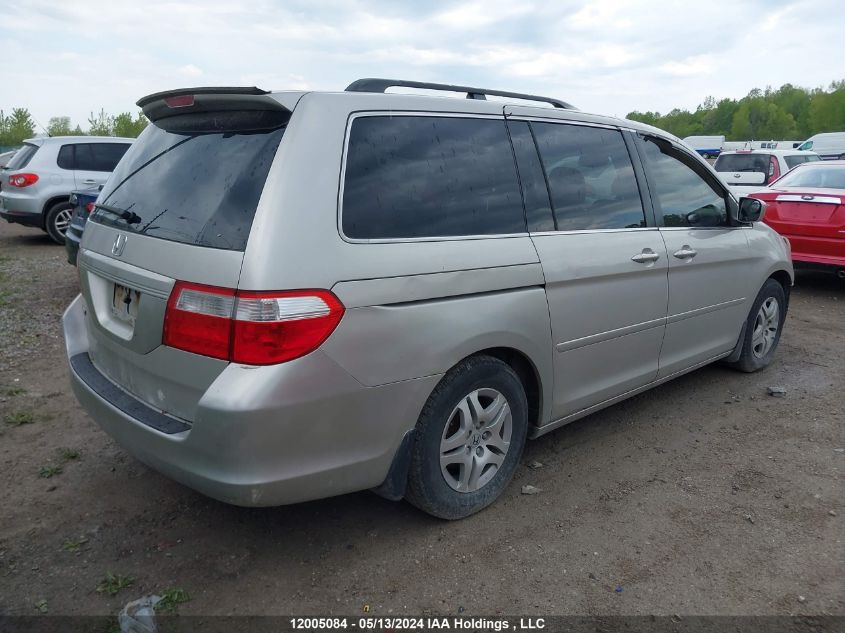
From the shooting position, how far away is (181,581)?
2656mm

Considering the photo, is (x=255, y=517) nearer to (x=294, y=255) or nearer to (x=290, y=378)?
(x=290, y=378)

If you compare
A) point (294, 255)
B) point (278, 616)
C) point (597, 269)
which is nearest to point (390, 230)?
point (294, 255)

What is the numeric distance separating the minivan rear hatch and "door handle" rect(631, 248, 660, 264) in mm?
2065

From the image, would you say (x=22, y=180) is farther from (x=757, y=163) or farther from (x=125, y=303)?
(x=757, y=163)

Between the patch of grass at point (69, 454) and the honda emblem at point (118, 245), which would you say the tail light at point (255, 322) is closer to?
the honda emblem at point (118, 245)

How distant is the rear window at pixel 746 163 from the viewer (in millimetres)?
12844

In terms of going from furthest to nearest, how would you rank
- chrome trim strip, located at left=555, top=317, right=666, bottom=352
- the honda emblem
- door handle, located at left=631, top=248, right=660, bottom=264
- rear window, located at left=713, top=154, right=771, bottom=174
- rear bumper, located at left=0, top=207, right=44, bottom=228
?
1. rear window, located at left=713, top=154, right=771, bottom=174
2. rear bumper, located at left=0, top=207, right=44, bottom=228
3. door handle, located at left=631, top=248, right=660, bottom=264
4. chrome trim strip, located at left=555, top=317, right=666, bottom=352
5. the honda emblem

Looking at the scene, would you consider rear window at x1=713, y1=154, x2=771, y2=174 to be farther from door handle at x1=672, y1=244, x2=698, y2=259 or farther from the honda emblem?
the honda emblem

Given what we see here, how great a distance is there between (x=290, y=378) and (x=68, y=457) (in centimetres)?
209

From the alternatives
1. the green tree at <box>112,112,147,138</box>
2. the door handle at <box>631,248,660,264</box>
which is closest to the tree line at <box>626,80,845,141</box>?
the green tree at <box>112,112,147,138</box>

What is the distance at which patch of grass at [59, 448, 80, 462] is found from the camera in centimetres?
366

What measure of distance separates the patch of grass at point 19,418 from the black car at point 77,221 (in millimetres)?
1971

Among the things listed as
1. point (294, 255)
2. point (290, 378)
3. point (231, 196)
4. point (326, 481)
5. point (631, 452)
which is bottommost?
point (631, 452)

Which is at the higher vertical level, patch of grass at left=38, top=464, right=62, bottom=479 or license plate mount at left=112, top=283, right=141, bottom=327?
license plate mount at left=112, top=283, right=141, bottom=327
